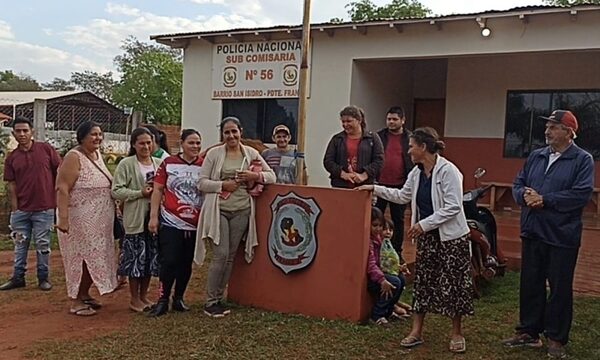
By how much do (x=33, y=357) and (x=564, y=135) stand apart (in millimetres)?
3800

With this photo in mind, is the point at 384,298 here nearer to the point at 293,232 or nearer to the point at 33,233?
the point at 293,232

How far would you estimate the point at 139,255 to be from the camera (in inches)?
201

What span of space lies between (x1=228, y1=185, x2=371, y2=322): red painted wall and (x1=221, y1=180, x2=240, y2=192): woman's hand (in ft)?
1.21

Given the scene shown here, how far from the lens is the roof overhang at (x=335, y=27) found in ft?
29.7

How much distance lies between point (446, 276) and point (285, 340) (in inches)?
47.6

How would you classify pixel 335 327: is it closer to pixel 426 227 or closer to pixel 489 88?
pixel 426 227

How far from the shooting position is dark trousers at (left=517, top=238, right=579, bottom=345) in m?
4.23

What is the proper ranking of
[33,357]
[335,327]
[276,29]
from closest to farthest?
[33,357] → [335,327] → [276,29]

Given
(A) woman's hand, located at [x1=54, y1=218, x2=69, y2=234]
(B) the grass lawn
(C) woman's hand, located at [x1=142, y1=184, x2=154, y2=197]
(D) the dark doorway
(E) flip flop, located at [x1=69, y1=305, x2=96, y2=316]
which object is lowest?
(E) flip flop, located at [x1=69, y1=305, x2=96, y2=316]

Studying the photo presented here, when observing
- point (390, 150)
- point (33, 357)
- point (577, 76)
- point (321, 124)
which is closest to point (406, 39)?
point (321, 124)

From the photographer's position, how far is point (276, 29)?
36.5 feet

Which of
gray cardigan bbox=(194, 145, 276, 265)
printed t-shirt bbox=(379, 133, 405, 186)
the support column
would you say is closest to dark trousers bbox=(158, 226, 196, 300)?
gray cardigan bbox=(194, 145, 276, 265)

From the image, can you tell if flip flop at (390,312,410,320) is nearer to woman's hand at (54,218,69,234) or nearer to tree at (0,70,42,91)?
woman's hand at (54,218,69,234)

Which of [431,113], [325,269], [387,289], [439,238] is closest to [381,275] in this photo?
[387,289]
